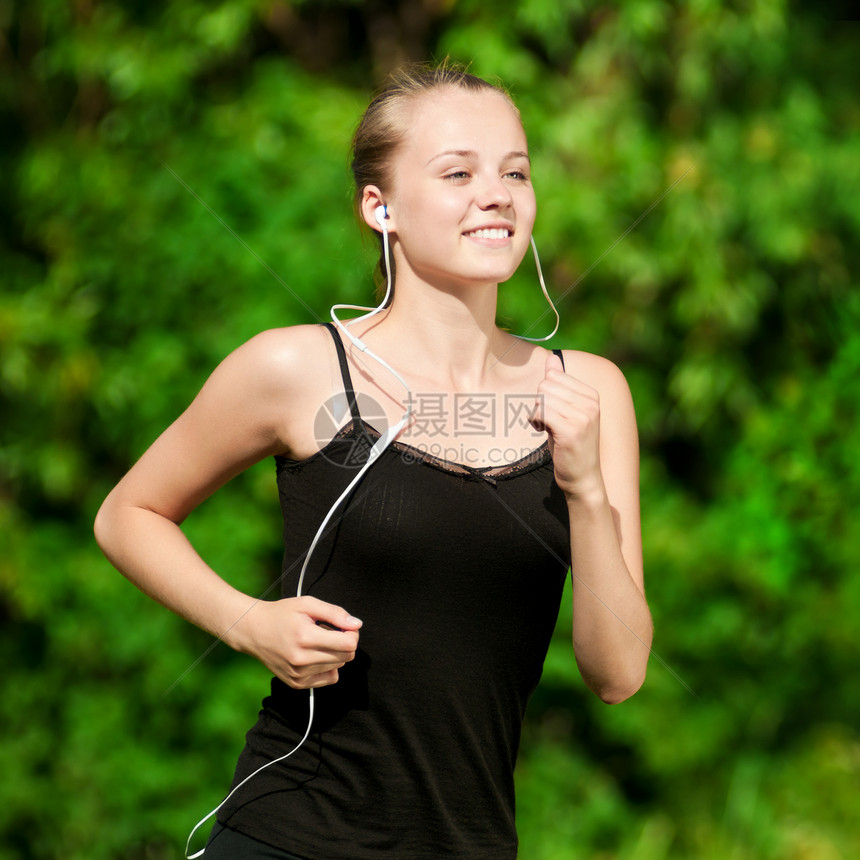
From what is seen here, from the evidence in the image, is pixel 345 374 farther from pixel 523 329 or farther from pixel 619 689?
pixel 523 329

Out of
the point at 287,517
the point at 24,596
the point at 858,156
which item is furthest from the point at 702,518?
the point at 287,517

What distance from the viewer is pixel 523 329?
3566mm

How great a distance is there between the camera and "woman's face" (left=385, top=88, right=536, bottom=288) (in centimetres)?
145

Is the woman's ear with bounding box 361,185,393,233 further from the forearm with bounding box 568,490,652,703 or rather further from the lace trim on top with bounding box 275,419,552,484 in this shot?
the forearm with bounding box 568,490,652,703

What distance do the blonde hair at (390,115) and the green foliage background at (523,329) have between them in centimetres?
177

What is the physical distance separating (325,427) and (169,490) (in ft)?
0.92

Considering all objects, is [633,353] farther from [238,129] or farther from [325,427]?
[325,427]

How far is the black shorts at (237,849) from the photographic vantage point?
1316mm

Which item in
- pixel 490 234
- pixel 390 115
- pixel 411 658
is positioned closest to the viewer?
pixel 411 658

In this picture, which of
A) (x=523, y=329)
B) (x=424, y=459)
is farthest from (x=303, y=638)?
(x=523, y=329)

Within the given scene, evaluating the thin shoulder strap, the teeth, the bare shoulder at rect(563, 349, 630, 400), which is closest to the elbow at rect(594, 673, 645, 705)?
the bare shoulder at rect(563, 349, 630, 400)

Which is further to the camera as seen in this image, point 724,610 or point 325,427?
point 724,610

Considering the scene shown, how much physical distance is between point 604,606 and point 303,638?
0.41 metres

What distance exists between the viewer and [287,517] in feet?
4.81
